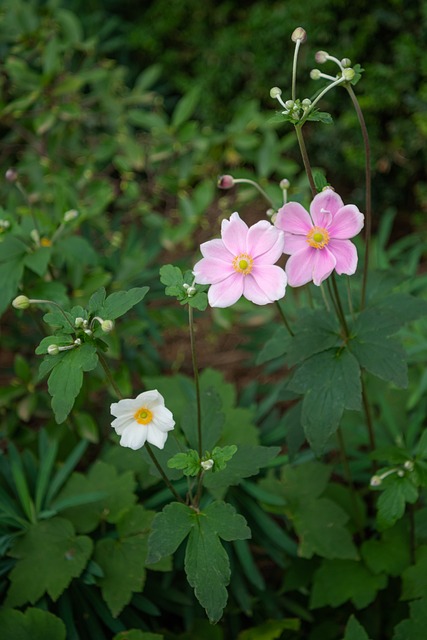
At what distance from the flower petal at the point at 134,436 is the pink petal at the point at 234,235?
35 cm

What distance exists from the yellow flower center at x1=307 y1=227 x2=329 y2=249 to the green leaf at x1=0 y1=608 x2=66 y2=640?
97 centimetres

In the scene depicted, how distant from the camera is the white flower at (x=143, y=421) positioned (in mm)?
1163

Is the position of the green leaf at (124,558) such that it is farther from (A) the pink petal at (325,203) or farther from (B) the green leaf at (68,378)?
(A) the pink petal at (325,203)

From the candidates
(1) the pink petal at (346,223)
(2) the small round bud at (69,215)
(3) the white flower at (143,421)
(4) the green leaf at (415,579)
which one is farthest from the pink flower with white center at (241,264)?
(4) the green leaf at (415,579)

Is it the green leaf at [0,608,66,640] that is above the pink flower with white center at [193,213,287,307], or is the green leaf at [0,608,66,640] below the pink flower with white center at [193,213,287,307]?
below

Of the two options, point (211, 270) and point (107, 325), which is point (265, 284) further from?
point (107, 325)

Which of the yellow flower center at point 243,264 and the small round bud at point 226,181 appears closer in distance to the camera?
the yellow flower center at point 243,264

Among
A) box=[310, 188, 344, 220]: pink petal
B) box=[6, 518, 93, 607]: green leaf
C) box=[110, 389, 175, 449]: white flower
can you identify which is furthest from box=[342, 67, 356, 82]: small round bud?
box=[6, 518, 93, 607]: green leaf

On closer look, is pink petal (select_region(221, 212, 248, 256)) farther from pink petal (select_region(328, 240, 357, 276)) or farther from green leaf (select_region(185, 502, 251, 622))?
green leaf (select_region(185, 502, 251, 622))

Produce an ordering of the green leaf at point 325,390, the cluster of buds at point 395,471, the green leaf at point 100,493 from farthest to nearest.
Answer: the green leaf at point 100,493 → the cluster of buds at point 395,471 → the green leaf at point 325,390

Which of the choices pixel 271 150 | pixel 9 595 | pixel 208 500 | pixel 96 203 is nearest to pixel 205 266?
pixel 208 500

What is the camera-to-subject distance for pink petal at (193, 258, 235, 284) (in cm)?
117

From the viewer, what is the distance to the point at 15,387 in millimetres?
2088

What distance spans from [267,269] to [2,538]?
0.95m
